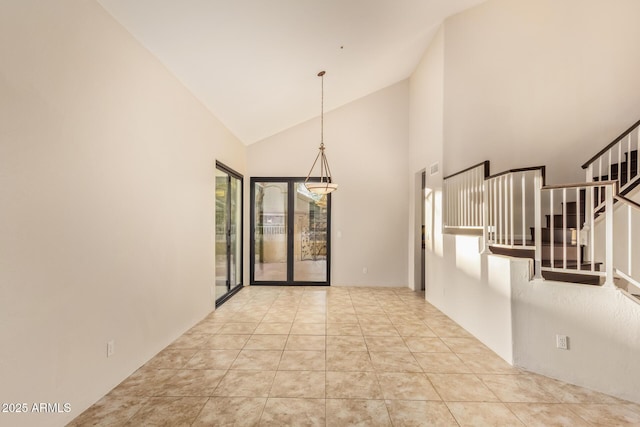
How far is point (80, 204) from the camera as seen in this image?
2160 mm

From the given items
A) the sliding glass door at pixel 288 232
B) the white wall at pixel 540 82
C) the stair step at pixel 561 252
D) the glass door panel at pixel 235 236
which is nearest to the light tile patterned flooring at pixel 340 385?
the stair step at pixel 561 252

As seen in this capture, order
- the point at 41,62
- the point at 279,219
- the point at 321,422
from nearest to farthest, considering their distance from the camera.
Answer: the point at 41,62 → the point at 321,422 → the point at 279,219

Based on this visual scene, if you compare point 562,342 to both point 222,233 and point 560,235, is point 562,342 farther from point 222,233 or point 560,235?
point 222,233

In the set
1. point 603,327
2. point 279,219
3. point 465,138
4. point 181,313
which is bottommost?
point 181,313

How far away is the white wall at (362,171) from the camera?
6660mm

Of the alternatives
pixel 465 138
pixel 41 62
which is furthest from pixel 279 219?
pixel 41 62

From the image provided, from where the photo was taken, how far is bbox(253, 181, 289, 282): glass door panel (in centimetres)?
676

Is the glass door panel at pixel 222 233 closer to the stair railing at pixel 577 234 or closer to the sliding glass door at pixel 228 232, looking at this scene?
the sliding glass door at pixel 228 232

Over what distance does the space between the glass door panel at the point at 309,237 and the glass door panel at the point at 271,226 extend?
10.4 inches

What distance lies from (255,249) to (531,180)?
5289 millimetres

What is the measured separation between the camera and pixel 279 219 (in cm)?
677

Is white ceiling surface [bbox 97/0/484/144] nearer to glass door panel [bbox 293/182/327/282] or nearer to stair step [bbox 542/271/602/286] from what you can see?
glass door panel [bbox 293/182/327/282]

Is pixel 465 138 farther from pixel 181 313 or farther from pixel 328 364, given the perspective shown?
pixel 181 313

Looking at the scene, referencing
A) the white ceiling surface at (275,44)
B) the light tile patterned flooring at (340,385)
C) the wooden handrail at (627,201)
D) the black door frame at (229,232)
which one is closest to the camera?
the light tile patterned flooring at (340,385)
